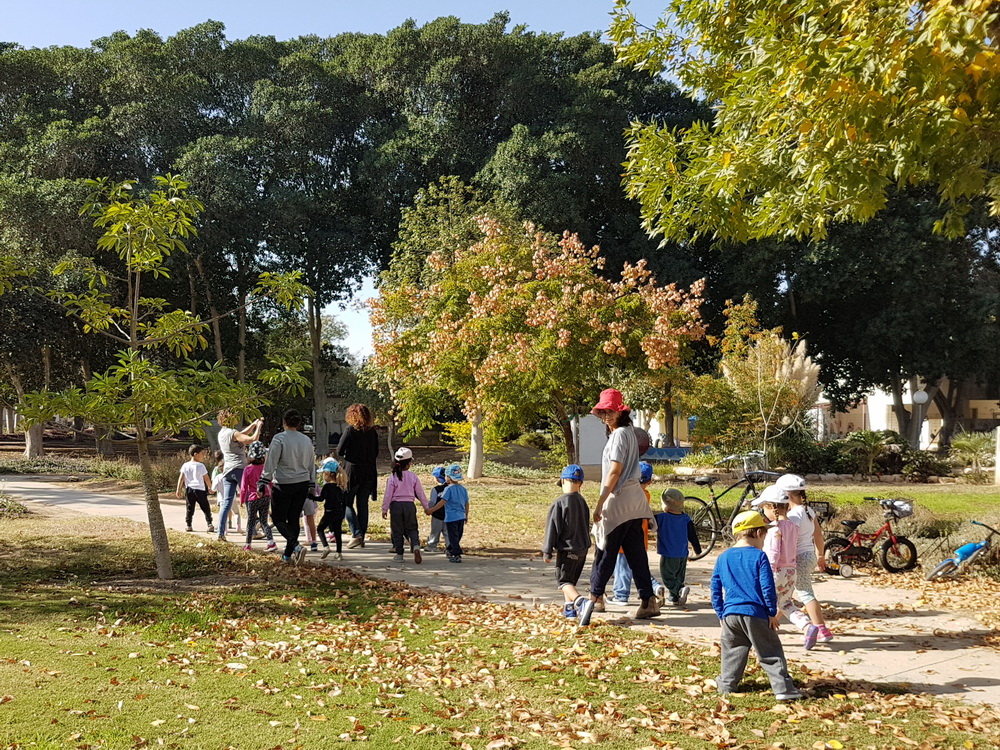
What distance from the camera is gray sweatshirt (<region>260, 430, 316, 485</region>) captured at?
958 centimetres

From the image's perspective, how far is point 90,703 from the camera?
5047 mm

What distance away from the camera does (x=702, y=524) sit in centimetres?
1196

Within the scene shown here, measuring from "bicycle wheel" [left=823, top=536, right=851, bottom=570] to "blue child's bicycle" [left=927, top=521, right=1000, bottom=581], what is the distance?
2.79ft

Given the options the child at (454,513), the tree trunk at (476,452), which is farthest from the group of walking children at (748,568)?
the tree trunk at (476,452)

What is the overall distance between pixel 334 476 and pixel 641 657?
5143 mm

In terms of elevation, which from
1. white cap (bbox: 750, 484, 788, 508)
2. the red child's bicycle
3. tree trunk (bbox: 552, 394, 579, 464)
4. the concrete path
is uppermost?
tree trunk (bbox: 552, 394, 579, 464)

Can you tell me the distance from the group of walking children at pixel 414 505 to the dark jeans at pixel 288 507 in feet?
3.07

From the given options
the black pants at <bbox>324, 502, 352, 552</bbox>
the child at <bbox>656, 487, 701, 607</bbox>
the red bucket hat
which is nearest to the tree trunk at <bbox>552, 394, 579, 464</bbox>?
the black pants at <bbox>324, 502, 352, 552</bbox>

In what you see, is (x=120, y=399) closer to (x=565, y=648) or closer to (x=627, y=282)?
(x=565, y=648)

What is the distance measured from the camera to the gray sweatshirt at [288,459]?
958 cm

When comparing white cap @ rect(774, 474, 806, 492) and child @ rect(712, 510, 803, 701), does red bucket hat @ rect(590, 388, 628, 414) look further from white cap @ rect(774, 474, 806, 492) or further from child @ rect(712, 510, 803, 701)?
child @ rect(712, 510, 803, 701)

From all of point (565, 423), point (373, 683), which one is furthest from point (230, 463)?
point (565, 423)

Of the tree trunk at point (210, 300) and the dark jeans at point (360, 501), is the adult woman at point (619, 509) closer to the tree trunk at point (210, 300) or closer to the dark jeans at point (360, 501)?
the dark jeans at point (360, 501)

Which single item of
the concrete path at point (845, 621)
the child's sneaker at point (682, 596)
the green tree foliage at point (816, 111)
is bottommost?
the concrete path at point (845, 621)
